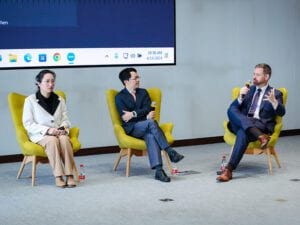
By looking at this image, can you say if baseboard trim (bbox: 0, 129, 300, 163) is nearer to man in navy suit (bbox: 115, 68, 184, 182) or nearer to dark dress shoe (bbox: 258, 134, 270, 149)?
man in navy suit (bbox: 115, 68, 184, 182)

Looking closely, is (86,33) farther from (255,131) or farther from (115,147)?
(255,131)

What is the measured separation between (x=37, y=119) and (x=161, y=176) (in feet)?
4.93

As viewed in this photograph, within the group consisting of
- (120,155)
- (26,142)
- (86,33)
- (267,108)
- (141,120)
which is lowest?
(120,155)

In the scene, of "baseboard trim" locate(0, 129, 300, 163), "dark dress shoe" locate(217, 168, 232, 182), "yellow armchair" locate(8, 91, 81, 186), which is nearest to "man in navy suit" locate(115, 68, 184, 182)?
"dark dress shoe" locate(217, 168, 232, 182)

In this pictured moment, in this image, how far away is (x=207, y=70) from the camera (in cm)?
1012

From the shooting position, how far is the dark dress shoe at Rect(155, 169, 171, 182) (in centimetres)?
729

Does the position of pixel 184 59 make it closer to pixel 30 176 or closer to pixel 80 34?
pixel 80 34

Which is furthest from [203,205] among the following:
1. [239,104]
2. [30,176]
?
[30,176]

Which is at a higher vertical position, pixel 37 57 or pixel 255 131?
pixel 37 57

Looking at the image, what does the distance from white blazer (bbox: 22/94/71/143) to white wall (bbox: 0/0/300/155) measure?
1576 millimetres

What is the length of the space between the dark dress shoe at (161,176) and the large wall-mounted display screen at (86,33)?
236cm

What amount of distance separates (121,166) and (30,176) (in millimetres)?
1203

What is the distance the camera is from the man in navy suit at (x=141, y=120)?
7.46 meters

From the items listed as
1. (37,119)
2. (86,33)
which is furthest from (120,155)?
(86,33)
